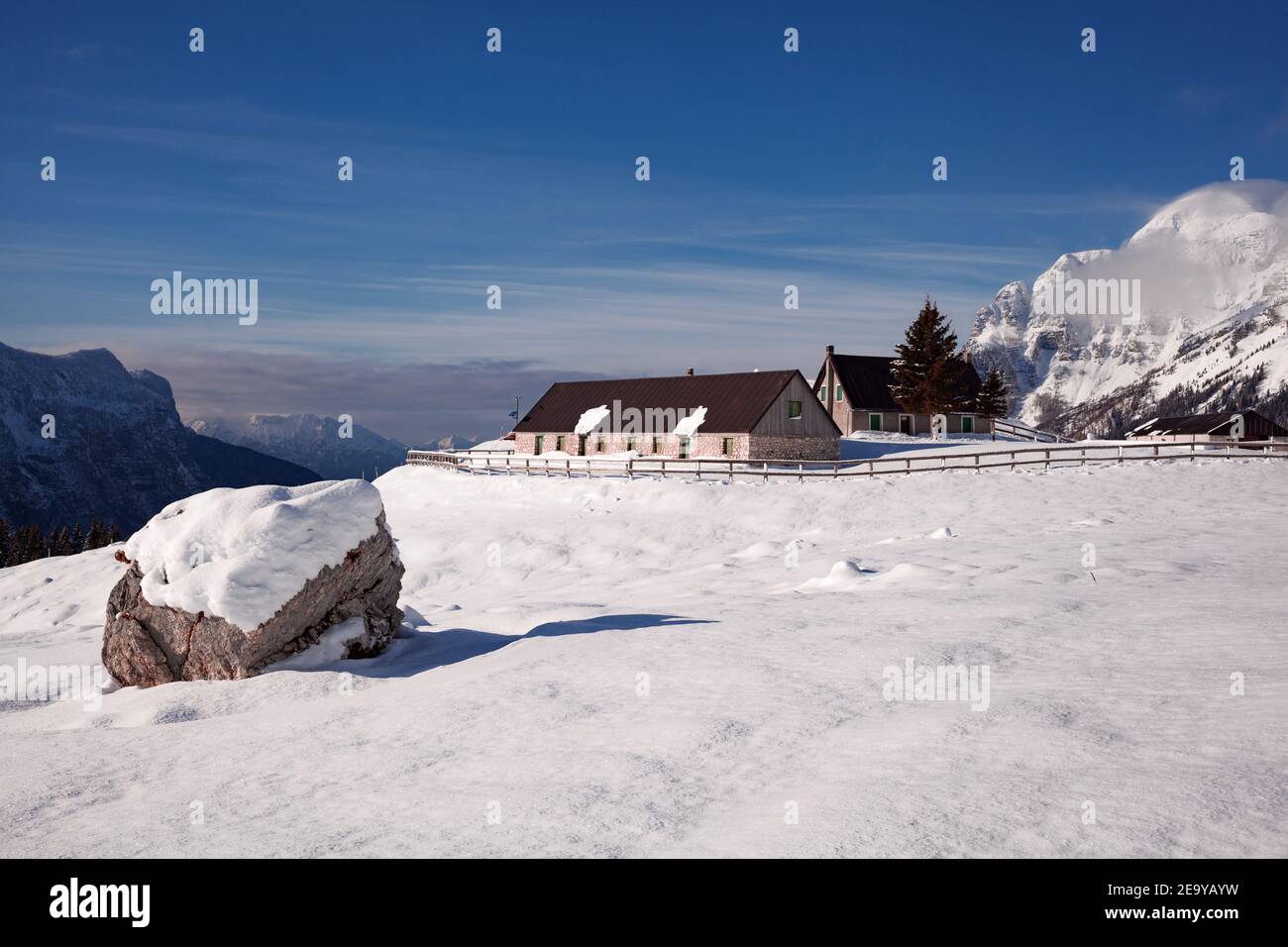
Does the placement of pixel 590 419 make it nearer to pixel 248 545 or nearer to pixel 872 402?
pixel 872 402

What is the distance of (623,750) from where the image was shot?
984 centimetres

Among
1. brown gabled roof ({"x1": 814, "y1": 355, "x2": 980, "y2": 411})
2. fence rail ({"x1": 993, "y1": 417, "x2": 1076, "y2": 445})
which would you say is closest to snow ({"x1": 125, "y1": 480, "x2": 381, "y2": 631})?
brown gabled roof ({"x1": 814, "y1": 355, "x2": 980, "y2": 411})

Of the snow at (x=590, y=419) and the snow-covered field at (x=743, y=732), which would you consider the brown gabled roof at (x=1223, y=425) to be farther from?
the snow-covered field at (x=743, y=732)

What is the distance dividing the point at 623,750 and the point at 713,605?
29.9 feet

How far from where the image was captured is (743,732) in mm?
10188

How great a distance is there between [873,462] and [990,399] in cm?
2758

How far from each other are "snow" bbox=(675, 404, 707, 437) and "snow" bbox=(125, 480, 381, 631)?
43661 millimetres

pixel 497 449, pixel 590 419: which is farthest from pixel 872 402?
pixel 497 449

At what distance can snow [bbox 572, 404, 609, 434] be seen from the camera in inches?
2601

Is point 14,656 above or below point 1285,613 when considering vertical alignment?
below

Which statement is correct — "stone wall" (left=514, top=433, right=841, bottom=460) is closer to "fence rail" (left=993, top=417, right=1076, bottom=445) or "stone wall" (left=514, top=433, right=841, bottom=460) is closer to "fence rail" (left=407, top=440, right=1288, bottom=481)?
"fence rail" (left=407, top=440, right=1288, bottom=481)

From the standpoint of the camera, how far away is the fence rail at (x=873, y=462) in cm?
4453

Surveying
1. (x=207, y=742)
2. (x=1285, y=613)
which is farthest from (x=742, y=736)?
(x=1285, y=613)
